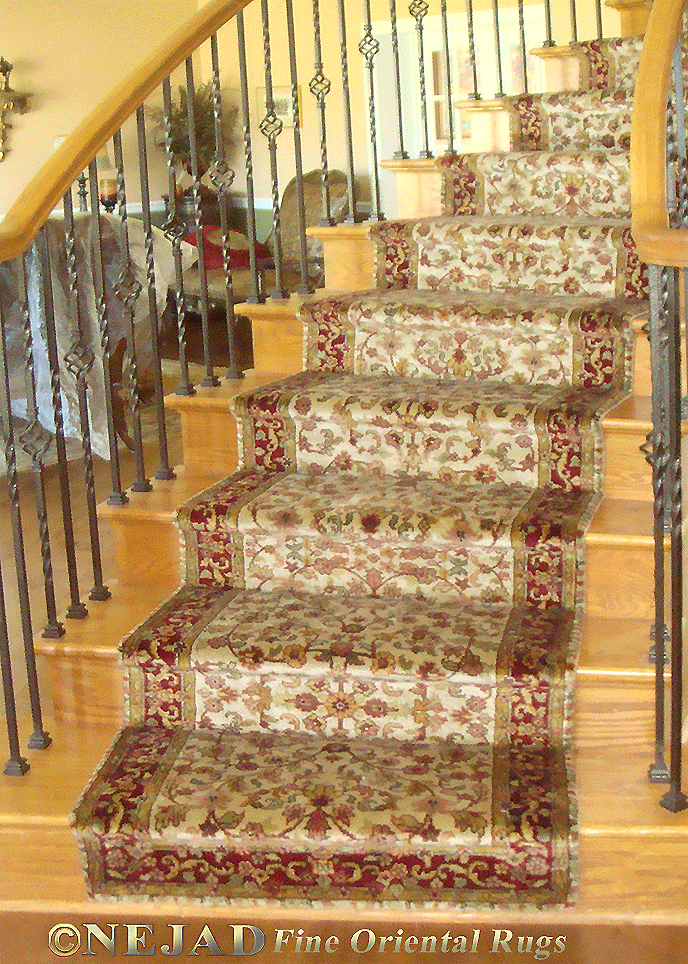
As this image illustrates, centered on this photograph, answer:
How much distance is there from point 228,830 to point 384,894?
0.33m

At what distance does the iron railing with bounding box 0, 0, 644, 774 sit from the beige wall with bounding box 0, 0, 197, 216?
469 millimetres

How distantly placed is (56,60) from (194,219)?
679cm

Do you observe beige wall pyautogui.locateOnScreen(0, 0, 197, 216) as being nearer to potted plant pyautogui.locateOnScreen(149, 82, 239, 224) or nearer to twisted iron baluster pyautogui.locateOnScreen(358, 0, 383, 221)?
potted plant pyautogui.locateOnScreen(149, 82, 239, 224)

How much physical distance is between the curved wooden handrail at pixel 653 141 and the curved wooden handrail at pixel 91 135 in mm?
1198

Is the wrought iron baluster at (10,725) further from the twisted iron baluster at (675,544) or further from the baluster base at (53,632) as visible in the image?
the twisted iron baluster at (675,544)

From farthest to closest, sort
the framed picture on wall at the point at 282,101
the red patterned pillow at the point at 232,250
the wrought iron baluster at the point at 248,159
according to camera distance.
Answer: the framed picture on wall at the point at 282,101
the red patterned pillow at the point at 232,250
the wrought iron baluster at the point at 248,159

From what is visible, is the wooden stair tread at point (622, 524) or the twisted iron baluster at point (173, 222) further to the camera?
the twisted iron baluster at point (173, 222)

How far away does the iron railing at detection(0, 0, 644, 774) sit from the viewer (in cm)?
266

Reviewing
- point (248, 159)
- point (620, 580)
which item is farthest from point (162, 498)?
point (620, 580)

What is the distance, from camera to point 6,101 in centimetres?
865

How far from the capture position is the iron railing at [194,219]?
2660 millimetres

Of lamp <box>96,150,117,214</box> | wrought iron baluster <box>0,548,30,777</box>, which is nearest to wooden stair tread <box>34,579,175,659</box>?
wrought iron baluster <box>0,548,30,777</box>

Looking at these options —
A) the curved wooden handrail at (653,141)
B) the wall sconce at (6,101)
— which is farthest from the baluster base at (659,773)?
the wall sconce at (6,101)

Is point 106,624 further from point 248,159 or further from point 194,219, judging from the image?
point 248,159
